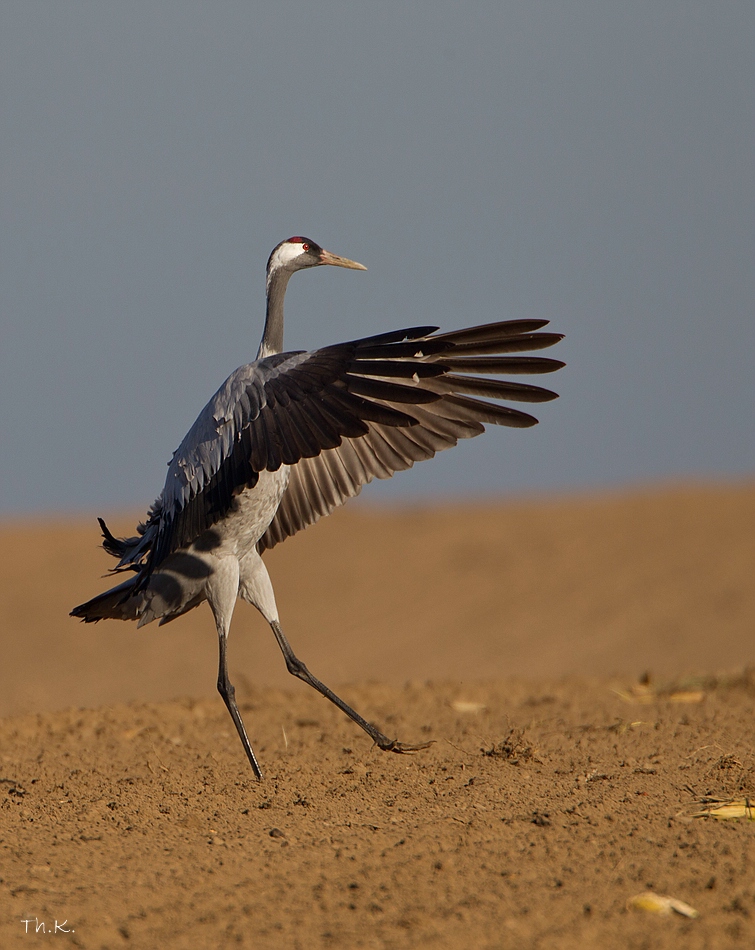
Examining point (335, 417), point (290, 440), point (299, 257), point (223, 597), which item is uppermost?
point (299, 257)

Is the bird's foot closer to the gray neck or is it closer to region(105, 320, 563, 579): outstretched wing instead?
region(105, 320, 563, 579): outstretched wing

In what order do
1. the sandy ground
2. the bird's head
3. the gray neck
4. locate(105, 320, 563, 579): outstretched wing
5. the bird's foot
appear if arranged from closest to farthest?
the sandy ground, locate(105, 320, 563, 579): outstretched wing, the bird's foot, the gray neck, the bird's head

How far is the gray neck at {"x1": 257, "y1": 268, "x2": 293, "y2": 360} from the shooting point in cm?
669

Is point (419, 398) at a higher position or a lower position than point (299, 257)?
lower

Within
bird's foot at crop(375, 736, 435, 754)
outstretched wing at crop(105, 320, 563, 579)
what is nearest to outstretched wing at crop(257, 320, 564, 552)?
outstretched wing at crop(105, 320, 563, 579)

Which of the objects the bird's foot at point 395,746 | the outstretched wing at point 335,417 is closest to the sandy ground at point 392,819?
the bird's foot at point 395,746

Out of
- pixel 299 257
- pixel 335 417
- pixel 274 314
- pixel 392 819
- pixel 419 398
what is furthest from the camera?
pixel 299 257

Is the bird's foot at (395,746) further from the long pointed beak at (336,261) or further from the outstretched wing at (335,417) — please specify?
the long pointed beak at (336,261)

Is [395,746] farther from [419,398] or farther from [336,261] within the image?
[336,261]

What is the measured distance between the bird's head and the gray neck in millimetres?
40

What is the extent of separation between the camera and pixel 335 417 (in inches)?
204

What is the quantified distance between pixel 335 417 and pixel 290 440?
242 millimetres

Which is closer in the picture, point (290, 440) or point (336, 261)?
point (290, 440)

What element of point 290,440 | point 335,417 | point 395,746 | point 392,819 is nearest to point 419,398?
point 335,417
